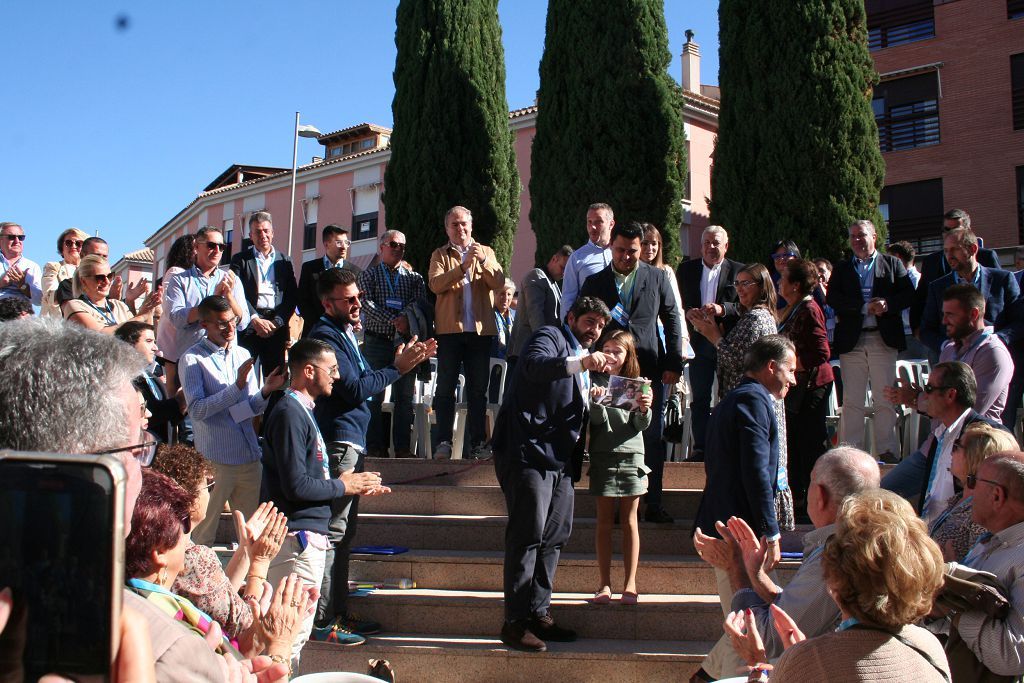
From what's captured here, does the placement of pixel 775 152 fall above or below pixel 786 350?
above

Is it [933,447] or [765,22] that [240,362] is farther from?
[765,22]

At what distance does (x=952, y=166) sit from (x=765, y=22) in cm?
1120

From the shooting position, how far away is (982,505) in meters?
3.47

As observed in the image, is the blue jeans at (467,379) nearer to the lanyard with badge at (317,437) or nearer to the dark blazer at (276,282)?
the dark blazer at (276,282)

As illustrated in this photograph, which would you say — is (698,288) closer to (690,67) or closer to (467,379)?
(467,379)

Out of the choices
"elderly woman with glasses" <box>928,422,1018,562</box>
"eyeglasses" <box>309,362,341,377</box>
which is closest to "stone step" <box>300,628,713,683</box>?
"eyeglasses" <box>309,362,341,377</box>

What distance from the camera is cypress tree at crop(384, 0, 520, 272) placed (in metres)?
15.6

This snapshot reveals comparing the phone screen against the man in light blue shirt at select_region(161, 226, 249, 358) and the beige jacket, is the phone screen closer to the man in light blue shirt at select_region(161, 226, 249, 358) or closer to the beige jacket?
the man in light blue shirt at select_region(161, 226, 249, 358)

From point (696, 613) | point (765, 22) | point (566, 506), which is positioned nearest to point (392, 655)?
point (566, 506)

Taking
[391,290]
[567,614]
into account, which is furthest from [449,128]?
[567,614]

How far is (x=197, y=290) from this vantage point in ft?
23.5

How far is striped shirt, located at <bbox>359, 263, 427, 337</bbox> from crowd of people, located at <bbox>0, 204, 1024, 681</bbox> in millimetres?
27

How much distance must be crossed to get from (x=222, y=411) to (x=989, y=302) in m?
5.85

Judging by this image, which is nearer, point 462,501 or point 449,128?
point 462,501
